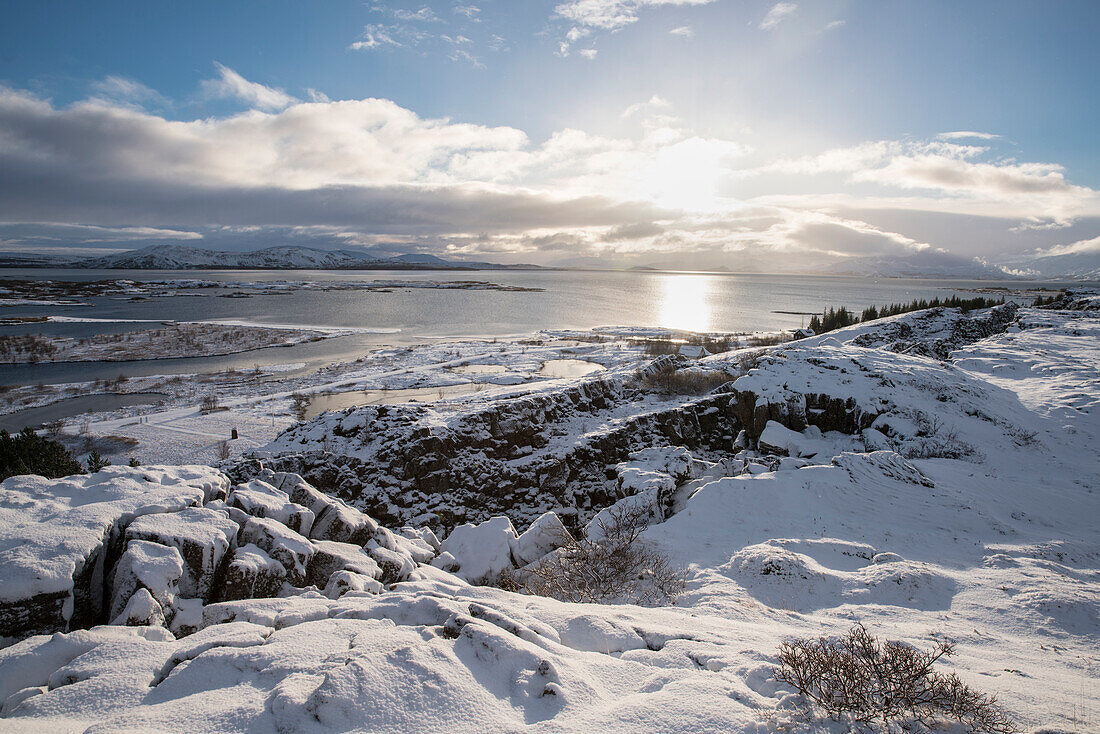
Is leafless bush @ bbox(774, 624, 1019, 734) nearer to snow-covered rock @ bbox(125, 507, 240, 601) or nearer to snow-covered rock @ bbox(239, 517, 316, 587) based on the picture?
snow-covered rock @ bbox(239, 517, 316, 587)

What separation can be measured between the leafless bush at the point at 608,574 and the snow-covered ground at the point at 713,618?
46 cm

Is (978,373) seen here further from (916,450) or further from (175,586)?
(175,586)

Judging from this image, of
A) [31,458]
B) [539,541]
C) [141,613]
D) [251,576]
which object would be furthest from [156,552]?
[31,458]

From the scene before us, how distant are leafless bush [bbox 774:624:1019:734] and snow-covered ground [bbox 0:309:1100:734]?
27 cm

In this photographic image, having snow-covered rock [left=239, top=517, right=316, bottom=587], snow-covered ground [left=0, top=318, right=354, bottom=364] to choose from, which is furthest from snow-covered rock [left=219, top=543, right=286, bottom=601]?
snow-covered ground [left=0, top=318, right=354, bottom=364]

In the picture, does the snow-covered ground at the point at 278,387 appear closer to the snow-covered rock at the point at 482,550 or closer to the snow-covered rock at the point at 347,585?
the snow-covered rock at the point at 482,550

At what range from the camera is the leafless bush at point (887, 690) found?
432 centimetres

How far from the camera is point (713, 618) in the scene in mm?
7211

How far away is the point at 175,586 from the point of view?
6469mm

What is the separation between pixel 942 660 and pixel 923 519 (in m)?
6.22

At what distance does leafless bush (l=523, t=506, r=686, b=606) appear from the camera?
331 inches

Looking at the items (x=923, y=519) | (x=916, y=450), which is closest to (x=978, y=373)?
(x=916, y=450)

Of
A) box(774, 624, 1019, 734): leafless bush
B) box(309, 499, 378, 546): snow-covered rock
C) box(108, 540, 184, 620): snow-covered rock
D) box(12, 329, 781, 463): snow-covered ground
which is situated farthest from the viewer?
box(12, 329, 781, 463): snow-covered ground

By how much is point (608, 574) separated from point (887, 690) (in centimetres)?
488
